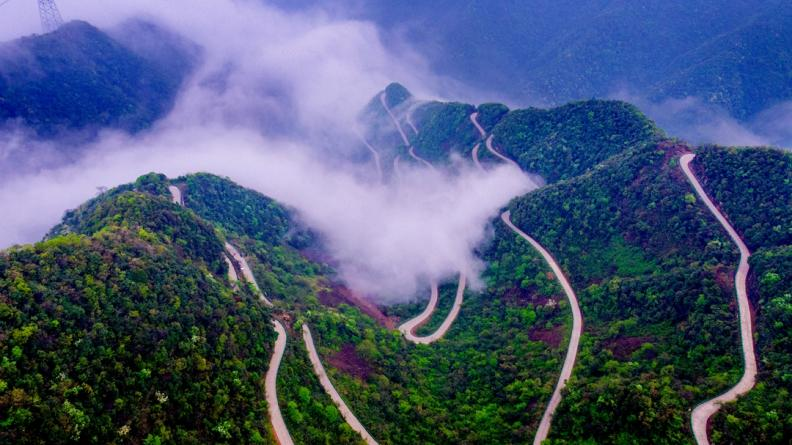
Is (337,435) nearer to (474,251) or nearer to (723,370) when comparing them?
(723,370)

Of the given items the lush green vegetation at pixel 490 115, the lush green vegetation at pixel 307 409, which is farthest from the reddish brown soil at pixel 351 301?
the lush green vegetation at pixel 490 115

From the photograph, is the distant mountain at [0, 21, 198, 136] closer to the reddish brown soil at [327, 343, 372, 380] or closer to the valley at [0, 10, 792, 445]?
the valley at [0, 10, 792, 445]

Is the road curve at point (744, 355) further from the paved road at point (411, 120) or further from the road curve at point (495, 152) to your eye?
the paved road at point (411, 120)

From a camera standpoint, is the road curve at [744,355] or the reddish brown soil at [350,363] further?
the reddish brown soil at [350,363]

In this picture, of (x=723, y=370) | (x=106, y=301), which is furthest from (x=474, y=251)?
(x=106, y=301)

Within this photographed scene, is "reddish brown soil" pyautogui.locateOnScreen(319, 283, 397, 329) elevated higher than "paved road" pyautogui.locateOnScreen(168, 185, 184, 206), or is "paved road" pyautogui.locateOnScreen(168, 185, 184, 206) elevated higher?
"paved road" pyautogui.locateOnScreen(168, 185, 184, 206)

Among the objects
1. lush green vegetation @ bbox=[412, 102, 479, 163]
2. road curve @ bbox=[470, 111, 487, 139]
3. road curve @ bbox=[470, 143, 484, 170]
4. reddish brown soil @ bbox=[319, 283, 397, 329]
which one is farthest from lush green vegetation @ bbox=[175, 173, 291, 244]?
road curve @ bbox=[470, 111, 487, 139]
